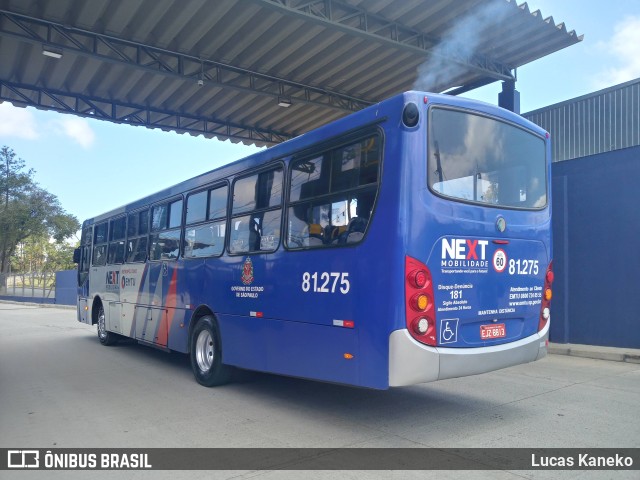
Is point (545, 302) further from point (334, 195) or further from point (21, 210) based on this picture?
point (21, 210)

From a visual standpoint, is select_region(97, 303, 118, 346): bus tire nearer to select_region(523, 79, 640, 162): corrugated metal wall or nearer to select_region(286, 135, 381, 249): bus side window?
select_region(286, 135, 381, 249): bus side window

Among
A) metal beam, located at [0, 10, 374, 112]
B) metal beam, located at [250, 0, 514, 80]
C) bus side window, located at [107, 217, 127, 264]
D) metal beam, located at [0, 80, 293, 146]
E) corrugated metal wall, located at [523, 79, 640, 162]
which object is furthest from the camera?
metal beam, located at [0, 80, 293, 146]

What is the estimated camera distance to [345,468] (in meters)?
4.43

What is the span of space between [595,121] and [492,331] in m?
8.58

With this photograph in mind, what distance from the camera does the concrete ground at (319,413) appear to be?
5078mm

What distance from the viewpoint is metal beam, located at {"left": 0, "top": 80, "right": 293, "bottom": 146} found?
13898 millimetres

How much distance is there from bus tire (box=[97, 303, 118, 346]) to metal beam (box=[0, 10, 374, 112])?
5.85m

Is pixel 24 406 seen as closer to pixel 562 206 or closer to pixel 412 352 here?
pixel 412 352

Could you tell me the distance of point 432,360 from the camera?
4.84 metres

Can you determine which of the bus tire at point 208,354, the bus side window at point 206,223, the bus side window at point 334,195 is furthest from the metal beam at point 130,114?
the bus side window at point 334,195

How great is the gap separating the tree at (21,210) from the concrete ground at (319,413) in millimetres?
37298

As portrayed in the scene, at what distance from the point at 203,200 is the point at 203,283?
1.36 m

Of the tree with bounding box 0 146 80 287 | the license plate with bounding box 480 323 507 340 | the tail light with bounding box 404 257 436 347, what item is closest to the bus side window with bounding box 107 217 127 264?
the tail light with bounding box 404 257 436 347

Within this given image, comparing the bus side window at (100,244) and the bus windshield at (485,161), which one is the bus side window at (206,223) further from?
the bus side window at (100,244)
